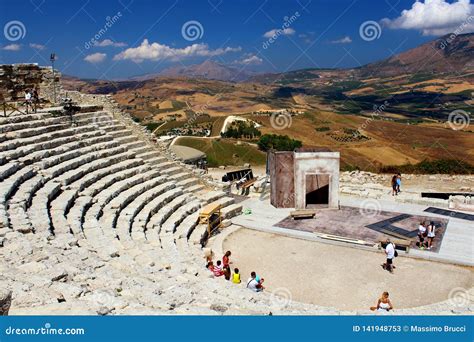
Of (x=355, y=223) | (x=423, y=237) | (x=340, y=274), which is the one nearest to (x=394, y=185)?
(x=355, y=223)

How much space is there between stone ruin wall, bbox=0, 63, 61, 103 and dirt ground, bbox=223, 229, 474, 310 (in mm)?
12294

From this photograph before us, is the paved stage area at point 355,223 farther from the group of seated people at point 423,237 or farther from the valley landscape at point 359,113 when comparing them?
the valley landscape at point 359,113

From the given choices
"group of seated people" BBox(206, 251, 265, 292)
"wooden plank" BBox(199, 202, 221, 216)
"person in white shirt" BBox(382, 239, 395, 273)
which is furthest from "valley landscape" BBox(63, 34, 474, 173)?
"group of seated people" BBox(206, 251, 265, 292)

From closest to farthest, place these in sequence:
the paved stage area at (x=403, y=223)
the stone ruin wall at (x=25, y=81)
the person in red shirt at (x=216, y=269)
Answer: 1. the person in red shirt at (x=216, y=269)
2. the paved stage area at (x=403, y=223)
3. the stone ruin wall at (x=25, y=81)

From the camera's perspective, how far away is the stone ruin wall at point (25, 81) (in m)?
19.4

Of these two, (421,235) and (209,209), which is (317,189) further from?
(421,235)

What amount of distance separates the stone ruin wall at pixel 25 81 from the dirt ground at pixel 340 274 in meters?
12.3

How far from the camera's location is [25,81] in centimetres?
2016

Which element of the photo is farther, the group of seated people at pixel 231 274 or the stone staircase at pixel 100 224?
the group of seated people at pixel 231 274

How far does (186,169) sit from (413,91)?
139m

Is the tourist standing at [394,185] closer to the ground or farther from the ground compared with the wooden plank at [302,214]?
farther from the ground

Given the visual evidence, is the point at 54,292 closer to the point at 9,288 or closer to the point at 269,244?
the point at 9,288

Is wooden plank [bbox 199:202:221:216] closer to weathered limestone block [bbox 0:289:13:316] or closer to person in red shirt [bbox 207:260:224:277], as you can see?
person in red shirt [bbox 207:260:224:277]

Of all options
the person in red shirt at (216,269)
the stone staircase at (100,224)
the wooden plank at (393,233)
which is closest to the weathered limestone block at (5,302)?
the stone staircase at (100,224)
